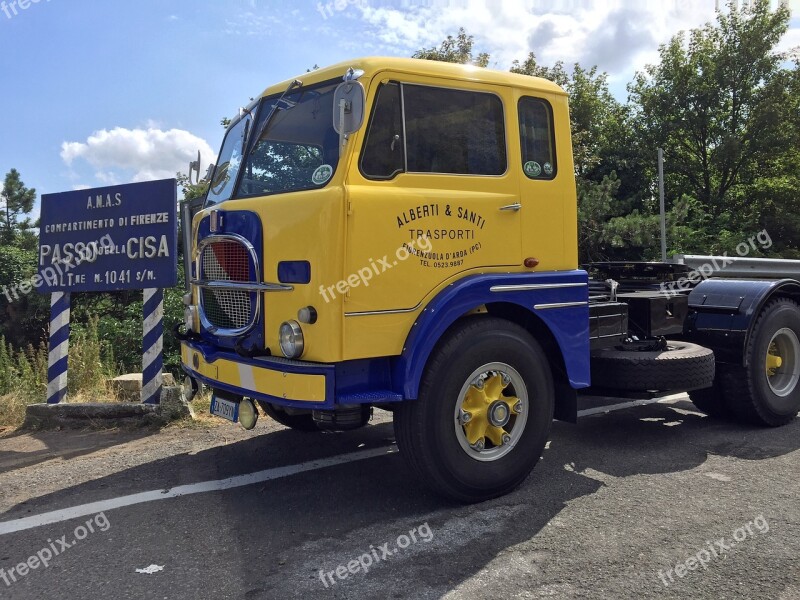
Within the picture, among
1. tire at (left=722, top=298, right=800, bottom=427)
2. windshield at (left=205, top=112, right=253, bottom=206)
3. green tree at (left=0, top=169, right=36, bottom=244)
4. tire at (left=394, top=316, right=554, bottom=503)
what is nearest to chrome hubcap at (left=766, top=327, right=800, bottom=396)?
tire at (left=722, top=298, right=800, bottom=427)

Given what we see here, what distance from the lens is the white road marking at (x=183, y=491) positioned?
12.9 ft

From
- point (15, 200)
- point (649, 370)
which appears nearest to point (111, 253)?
point (649, 370)

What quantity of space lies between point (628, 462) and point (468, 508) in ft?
5.08

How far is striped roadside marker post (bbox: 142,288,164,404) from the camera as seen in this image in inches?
253

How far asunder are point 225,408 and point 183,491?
64 centimetres

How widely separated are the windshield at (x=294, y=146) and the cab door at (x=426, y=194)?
28cm

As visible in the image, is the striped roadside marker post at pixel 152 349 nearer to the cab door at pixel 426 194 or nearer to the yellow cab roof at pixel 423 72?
the yellow cab roof at pixel 423 72

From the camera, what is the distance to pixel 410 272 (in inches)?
150

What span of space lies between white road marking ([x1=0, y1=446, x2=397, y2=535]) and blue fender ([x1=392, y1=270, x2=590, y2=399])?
146cm

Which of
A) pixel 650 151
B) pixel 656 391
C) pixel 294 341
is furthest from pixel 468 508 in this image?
pixel 650 151

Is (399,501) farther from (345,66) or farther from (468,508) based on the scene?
(345,66)

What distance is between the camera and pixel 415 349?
370cm

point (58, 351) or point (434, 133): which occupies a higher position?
point (434, 133)

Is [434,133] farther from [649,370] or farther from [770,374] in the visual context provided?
[770,374]
